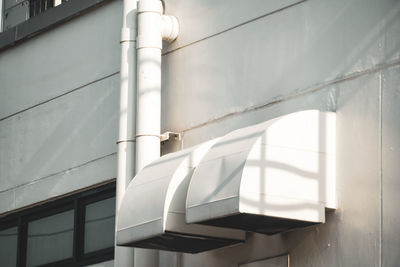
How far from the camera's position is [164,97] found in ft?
39.7

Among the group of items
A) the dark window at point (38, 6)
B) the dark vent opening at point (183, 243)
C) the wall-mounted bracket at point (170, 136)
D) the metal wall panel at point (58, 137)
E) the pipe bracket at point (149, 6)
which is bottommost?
the dark vent opening at point (183, 243)

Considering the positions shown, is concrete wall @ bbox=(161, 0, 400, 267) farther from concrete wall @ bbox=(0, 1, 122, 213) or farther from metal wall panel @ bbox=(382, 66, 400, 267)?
concrete wall @ bbox=(0, 1, 122, 213)

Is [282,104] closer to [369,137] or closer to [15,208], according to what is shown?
[369,137]

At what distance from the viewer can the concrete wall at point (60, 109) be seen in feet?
42.4

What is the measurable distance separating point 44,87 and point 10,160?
3.74ft

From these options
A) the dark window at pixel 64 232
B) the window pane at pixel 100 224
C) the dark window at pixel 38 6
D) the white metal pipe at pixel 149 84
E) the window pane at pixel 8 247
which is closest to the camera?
the white metal pipe at pixel 149 84

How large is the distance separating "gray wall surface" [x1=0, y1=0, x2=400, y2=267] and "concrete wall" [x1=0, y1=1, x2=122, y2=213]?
2 cm

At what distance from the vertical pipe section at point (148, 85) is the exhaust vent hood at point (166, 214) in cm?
71

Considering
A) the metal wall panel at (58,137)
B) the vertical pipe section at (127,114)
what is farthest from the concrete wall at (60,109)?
the vertical pipe section at (127,114)

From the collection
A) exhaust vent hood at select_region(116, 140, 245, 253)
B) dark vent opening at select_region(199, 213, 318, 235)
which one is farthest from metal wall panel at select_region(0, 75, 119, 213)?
dark vent opening at select_region(199, 213, 318, 235)

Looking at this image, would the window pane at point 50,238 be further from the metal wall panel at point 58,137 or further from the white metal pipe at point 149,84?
the white metal pipe at point 149,84

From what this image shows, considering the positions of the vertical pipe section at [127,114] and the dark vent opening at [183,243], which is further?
the vertical pipe section at [127,114]

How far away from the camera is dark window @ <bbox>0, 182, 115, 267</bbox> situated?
42.0 feet

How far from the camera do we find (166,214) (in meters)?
10.1
